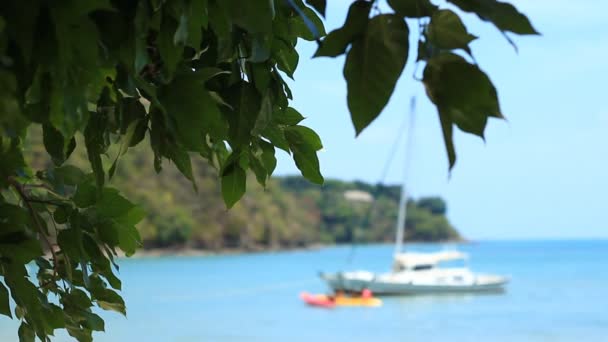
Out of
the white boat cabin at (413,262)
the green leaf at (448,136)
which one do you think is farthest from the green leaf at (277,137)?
the white boat cabin at (413,262)

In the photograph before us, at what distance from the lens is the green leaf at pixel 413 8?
1.89ft

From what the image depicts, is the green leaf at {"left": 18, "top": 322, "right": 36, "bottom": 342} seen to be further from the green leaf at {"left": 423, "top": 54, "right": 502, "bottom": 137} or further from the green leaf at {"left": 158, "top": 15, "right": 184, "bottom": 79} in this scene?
the green leaf at {"left": 423, "top": 54, "right": 502, "bottom": 137}

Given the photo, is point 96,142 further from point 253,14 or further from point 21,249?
point 253,14

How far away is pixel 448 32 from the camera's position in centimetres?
56

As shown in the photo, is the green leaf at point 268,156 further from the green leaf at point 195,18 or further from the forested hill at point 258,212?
the forested hill at point 258,212

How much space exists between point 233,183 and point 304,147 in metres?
0.09

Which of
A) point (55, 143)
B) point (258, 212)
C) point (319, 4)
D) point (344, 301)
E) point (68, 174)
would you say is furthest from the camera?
point (258, 212)

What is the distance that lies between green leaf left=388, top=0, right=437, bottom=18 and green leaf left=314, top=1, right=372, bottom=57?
0.06 feet

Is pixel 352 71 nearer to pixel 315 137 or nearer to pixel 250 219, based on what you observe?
pixel 315 137

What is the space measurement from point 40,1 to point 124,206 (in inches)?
18.2

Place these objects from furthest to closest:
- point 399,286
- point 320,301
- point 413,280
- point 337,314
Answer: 1. point 413,280
2. point 399,286
3. point 320,301
4. point 337,314

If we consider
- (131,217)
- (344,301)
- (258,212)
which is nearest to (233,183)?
(131,217)

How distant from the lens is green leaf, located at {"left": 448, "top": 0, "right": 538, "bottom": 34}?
524 mm

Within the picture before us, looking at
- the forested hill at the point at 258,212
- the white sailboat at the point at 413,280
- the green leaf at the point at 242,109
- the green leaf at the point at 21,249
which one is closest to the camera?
the green leaf at the point at 242,109
